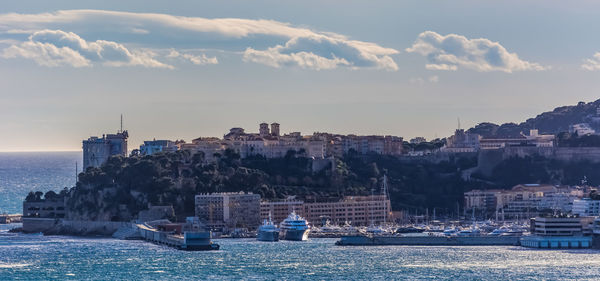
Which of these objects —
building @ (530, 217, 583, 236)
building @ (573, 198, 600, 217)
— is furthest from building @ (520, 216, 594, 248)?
building @ (573, 198, 600, 217)

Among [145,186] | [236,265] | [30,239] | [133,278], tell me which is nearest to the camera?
[133,278]

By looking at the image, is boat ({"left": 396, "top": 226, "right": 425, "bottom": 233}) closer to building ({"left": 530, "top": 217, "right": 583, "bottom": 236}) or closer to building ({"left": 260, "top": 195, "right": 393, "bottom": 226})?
building ({"left": 260, "top": 195, "right": 393, "bottom": 226})

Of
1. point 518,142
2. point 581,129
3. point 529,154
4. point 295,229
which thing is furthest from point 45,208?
point 581,129

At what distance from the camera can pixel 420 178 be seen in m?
146

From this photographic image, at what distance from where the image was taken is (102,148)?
153125mm

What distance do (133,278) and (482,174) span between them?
74.7 meters

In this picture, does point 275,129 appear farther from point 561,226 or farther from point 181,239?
point 561,226

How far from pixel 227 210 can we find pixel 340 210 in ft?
38.8

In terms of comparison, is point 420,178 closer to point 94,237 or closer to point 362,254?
point 94,237

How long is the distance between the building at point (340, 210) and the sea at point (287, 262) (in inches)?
518

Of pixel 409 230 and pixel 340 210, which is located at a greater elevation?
pixel 340 210

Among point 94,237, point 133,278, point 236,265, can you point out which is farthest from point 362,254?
point 94,237

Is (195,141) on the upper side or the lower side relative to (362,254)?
upper

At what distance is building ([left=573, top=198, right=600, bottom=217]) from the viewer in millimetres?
111312
